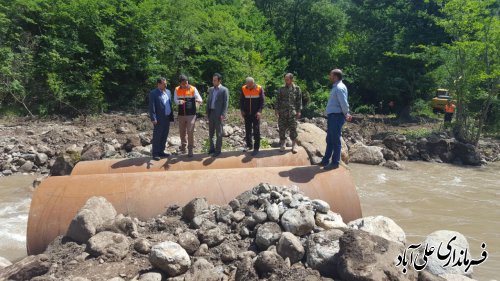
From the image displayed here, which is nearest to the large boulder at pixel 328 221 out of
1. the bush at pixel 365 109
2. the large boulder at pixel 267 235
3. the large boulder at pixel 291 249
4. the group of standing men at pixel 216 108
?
→ the large boulder at pixel 267 235

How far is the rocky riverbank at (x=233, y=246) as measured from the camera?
15.3 feet

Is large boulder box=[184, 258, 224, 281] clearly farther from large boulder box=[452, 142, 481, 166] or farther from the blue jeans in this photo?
large boulder box=[452, 142, 481, 166]

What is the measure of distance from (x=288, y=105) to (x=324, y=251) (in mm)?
4010

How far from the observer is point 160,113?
27.0 ft

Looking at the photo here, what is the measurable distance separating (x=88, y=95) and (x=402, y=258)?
15442mm

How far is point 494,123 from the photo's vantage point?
72.6 feet

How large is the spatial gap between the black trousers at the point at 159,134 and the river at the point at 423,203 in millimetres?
2811

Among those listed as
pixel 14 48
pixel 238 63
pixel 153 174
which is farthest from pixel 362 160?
pixel 14 48

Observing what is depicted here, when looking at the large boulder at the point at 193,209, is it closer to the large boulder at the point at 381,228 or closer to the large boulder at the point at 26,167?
the large boulder at the point at 381,228

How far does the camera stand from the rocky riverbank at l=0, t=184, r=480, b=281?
→ 465 cm

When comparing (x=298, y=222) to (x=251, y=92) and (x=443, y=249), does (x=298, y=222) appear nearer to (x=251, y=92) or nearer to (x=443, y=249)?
(x=443, y=249)

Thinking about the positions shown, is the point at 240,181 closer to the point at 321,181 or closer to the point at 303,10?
the point at 321,181

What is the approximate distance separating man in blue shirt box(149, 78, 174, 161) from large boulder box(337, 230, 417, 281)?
4.50 meters

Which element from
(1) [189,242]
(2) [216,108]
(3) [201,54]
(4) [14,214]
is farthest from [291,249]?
(3) [201,54]
